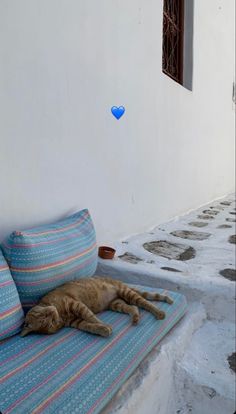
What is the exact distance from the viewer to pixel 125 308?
1558 mm

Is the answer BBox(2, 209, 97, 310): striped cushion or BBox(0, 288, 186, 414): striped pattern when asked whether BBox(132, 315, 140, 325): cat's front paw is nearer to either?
BBox(0, 288, 186, 414): striped pattern

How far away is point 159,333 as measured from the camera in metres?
1.44

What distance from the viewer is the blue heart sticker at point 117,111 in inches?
97.5

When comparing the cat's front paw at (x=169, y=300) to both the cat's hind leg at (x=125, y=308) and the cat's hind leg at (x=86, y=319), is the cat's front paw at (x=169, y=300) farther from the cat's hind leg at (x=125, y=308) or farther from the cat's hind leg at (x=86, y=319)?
the cat's hind leg at (x=86, y=319)

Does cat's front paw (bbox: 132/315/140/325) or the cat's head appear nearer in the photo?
the cat's head

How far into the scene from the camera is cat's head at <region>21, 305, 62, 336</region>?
1315 mm

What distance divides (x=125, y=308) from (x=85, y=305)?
0.64ft

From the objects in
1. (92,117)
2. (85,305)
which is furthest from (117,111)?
(85,305)

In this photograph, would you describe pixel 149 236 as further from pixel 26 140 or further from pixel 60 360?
pixel 60 360

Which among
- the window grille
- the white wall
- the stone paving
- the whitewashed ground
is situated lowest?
the whitewashed ground

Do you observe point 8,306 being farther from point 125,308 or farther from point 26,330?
point 125,308

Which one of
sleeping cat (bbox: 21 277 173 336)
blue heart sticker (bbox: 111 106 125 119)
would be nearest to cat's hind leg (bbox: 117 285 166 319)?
sleeping cat (bbox: 21 277 173 336)

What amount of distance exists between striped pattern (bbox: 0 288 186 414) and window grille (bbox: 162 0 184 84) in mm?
3018

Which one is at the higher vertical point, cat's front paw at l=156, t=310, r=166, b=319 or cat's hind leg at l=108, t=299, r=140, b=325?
cat's hind leg at l=108, t=299, r=140, b=325
